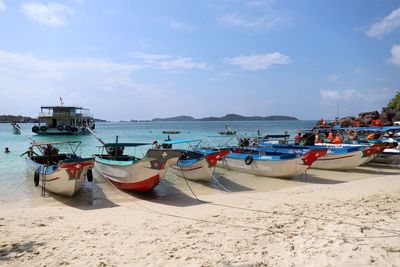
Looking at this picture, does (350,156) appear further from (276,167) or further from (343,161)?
(276,167)

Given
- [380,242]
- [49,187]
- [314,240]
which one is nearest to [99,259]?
[314,240]

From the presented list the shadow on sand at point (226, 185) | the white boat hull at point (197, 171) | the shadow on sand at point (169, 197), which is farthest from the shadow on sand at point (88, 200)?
the shadow on sand at point (226, 185)

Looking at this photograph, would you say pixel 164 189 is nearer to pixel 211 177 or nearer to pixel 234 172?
pixel 211 177

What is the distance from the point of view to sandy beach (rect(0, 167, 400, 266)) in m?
5.48

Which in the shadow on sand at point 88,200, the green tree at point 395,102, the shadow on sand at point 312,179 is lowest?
the shadow on sand at point 88,200

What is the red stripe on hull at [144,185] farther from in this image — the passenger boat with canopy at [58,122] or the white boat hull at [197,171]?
the passenger boat with canopy at [58,122]

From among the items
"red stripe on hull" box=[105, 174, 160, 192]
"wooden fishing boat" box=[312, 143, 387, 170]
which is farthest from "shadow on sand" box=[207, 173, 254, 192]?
"wooden fishing boat" box=[312, 143, 387, 170]

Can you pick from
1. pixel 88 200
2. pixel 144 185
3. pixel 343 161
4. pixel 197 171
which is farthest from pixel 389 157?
pixel 88 200

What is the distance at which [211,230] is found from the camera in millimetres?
7039

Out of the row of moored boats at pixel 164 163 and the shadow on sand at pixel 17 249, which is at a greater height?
the row of moored boats at pixel 164 163

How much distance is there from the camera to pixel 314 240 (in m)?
6.00

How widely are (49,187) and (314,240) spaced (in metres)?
8.74

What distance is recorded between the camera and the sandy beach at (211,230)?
5.48 m


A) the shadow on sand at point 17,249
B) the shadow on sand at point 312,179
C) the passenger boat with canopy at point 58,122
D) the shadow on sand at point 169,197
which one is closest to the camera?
the shadow on sand at point 17,249
